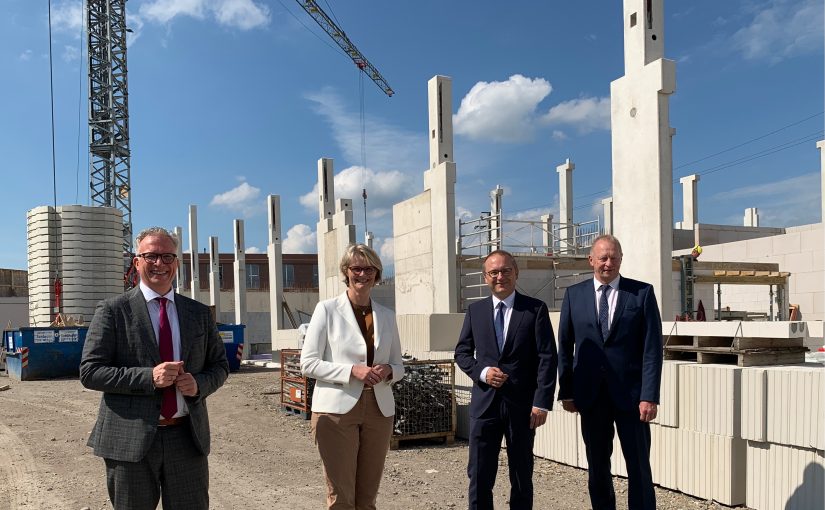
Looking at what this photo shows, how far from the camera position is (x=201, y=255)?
58.7 m

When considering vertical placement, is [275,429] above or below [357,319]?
below

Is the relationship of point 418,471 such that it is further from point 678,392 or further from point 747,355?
point 747,355

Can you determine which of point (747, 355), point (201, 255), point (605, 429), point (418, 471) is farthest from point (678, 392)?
point (201, 255)

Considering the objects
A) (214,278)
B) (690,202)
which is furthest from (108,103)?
(690,202)

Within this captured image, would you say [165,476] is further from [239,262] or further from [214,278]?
[214,278]

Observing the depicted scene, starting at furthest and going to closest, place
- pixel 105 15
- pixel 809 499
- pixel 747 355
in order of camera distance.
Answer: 1. pixel 105 15
2. pixel 747 355
3. pixel 809 499

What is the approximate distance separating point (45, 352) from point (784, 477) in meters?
18.9

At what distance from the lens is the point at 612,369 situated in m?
3.86

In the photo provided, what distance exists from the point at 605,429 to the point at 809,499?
186cm

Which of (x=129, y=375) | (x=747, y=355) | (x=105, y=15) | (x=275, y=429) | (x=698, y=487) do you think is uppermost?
(x=105, y=15)

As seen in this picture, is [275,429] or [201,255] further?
[201,255]

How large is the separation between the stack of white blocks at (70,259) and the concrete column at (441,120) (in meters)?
14.0

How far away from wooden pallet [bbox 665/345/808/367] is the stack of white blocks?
810 inches

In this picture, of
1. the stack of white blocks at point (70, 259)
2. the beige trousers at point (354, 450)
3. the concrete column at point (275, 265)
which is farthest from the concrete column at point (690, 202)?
the beige trousers at point (354, 450)
